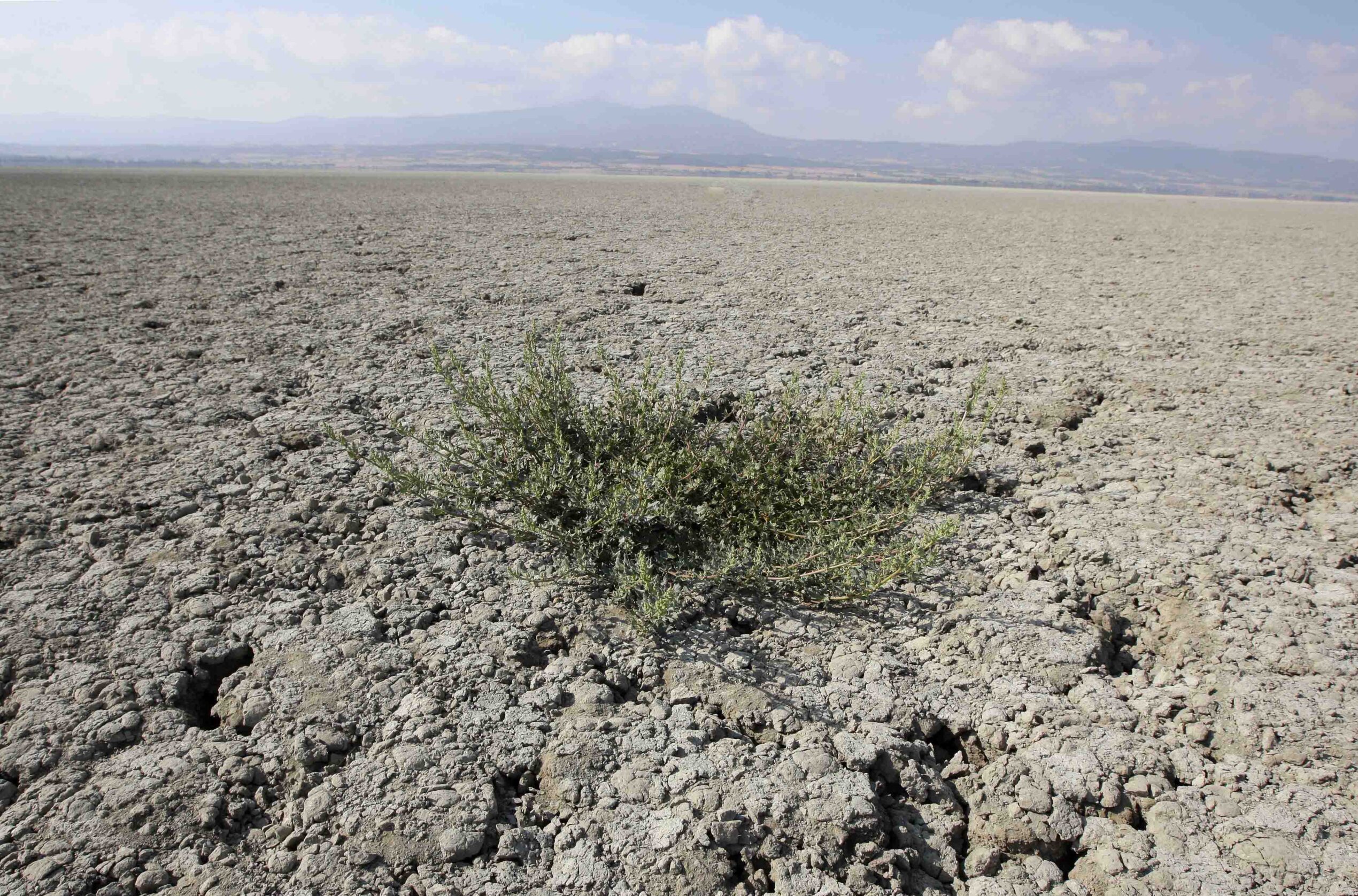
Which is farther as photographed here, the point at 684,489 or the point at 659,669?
the point at 684,489

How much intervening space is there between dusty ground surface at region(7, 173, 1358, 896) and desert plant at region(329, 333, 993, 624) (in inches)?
5.5

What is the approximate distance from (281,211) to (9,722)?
40.2 ft

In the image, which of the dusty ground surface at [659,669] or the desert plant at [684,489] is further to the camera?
the desert plant at [684,489]

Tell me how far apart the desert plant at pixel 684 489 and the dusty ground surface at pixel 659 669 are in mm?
141

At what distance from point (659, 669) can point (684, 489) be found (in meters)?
0.75

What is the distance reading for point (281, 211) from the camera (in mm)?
12281

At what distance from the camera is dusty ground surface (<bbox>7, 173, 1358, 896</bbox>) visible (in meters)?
1.61

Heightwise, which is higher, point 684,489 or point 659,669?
point 684,489

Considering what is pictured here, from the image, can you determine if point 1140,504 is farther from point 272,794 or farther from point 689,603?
point 272,794

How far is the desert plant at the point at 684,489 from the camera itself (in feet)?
8.05

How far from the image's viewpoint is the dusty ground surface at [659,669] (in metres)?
1.61

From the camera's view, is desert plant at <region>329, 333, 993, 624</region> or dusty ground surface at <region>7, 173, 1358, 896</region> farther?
desert plant at <region>329, 333, 993, 624</region>

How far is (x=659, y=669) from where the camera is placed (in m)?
2.13

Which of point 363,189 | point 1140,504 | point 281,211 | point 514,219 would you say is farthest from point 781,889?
point 363,189
